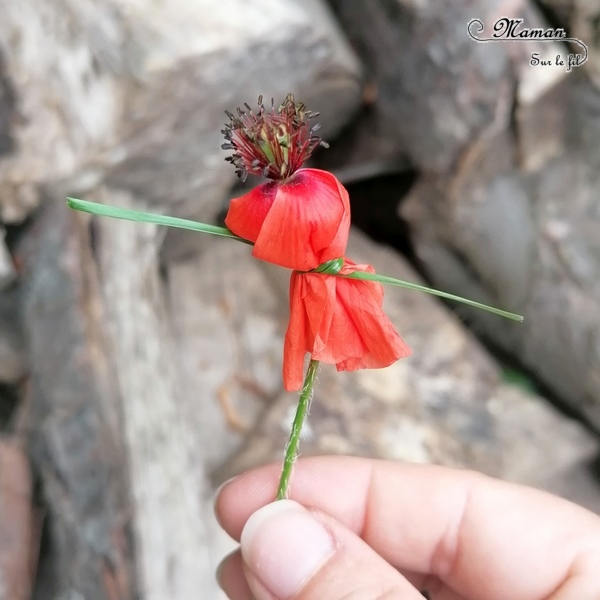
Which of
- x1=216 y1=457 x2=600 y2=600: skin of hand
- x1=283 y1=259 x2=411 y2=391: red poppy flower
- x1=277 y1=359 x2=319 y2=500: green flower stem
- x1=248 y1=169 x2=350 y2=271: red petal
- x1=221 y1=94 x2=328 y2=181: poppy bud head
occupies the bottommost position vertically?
x1=216 y1=457 x2=600 y2=600: skin of hand

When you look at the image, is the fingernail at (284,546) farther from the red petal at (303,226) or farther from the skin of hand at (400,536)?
the red petal at (303,226)

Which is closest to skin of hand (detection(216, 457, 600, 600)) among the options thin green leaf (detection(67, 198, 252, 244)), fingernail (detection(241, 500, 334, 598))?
fingernail (detection(241, 500, 334, 598))

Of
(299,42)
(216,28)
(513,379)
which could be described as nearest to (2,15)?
(216,28)

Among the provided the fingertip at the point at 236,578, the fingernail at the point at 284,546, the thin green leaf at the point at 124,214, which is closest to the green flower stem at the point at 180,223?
the thin green leaf at the point at 124,214

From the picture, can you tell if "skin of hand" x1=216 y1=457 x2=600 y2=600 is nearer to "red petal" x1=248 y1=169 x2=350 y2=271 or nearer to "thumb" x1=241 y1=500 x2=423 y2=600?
"thumb" x1=241 y1=500 x2=423 y2=600

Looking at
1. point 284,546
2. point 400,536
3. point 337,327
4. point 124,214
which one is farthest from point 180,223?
point 400,536

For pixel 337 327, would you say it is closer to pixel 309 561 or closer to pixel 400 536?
pixel 309 561
